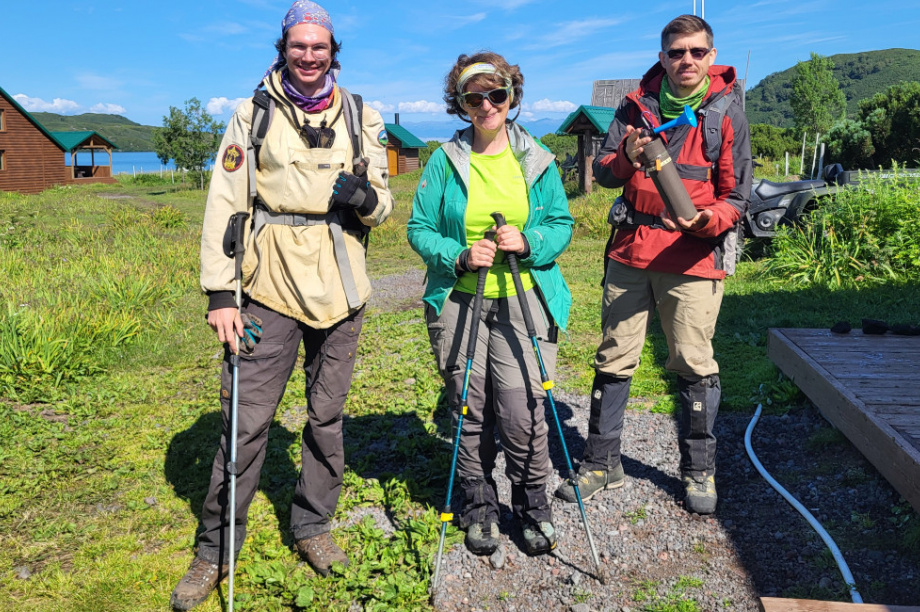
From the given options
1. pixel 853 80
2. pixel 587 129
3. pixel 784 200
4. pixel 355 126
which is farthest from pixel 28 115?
pixel 853 80

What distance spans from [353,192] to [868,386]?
148 inches

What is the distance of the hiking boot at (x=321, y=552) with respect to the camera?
3605mm

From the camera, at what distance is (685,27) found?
3525 mm

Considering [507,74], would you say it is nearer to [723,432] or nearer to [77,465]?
[723,432]

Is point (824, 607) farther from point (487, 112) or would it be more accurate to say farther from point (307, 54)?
point (307, 54)

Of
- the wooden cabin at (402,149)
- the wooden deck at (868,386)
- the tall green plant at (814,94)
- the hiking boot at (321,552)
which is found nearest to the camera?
the hiking boot at (321,552)

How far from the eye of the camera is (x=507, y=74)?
3.35 metres

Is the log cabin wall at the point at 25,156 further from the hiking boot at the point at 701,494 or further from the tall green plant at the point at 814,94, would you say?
the tall green plant at the point at 814,94

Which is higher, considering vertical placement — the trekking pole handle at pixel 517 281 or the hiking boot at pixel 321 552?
the trekking pole handle at pixel 517 281

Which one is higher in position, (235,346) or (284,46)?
(284,46)

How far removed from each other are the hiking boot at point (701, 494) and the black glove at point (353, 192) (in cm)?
245

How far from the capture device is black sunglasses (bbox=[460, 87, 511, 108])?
3.29m

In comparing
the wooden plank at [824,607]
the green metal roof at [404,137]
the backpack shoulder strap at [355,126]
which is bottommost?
the wooden plank at [824,607]

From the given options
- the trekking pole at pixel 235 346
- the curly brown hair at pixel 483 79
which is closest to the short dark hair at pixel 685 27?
the curly brown hair at pixel 483 79
